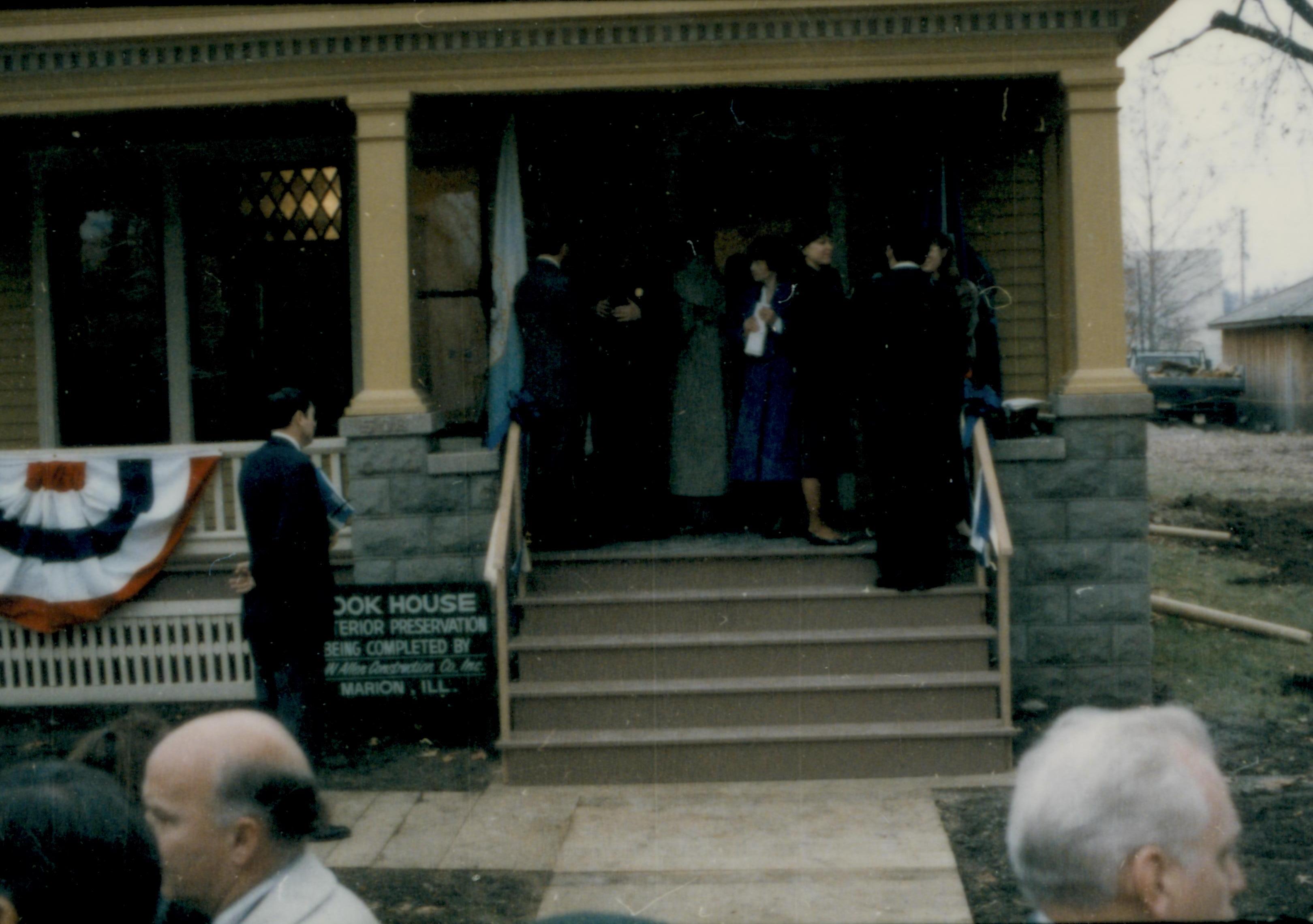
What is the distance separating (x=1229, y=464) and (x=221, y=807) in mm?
25201

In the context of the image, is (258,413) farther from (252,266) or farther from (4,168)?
(4,168)

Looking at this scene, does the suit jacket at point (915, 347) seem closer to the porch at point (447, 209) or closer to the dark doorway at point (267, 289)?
the porch at point (447, 209)

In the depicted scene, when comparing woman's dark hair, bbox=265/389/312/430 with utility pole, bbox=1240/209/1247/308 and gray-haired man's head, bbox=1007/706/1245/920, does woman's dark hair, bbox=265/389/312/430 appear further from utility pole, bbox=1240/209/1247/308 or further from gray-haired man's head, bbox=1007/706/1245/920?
utility pole, bbox=1240/209/1247/308

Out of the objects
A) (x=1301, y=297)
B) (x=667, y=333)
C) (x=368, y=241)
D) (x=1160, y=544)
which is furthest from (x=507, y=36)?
(x=1301, y=297)

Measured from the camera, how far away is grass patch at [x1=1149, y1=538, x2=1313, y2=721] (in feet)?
25.5

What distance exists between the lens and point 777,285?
775cm

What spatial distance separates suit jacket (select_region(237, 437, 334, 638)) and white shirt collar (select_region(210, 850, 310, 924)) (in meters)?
3.74

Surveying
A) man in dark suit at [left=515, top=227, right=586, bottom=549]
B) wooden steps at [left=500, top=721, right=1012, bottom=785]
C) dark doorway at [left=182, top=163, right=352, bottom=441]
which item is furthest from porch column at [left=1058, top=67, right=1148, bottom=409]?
dark doorway at [left=182, top=163, right=352, bottom=441]

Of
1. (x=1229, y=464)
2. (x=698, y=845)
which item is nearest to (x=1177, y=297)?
(x=1229, y=464)

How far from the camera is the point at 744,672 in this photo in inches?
266

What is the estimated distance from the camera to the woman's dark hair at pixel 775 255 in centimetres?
773

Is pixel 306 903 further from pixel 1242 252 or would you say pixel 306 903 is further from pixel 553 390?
pixel 1242 252

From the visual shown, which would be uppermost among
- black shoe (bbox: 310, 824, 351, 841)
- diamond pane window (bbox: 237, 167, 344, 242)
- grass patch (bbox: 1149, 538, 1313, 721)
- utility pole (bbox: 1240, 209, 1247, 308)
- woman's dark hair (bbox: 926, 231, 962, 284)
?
utility pole (bbox: 1240, 209, 1247, 308)

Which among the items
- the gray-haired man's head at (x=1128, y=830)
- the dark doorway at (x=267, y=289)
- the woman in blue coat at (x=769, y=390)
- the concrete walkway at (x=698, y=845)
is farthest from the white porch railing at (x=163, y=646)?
the gray-haired man's head at (x=1128, y=830)
